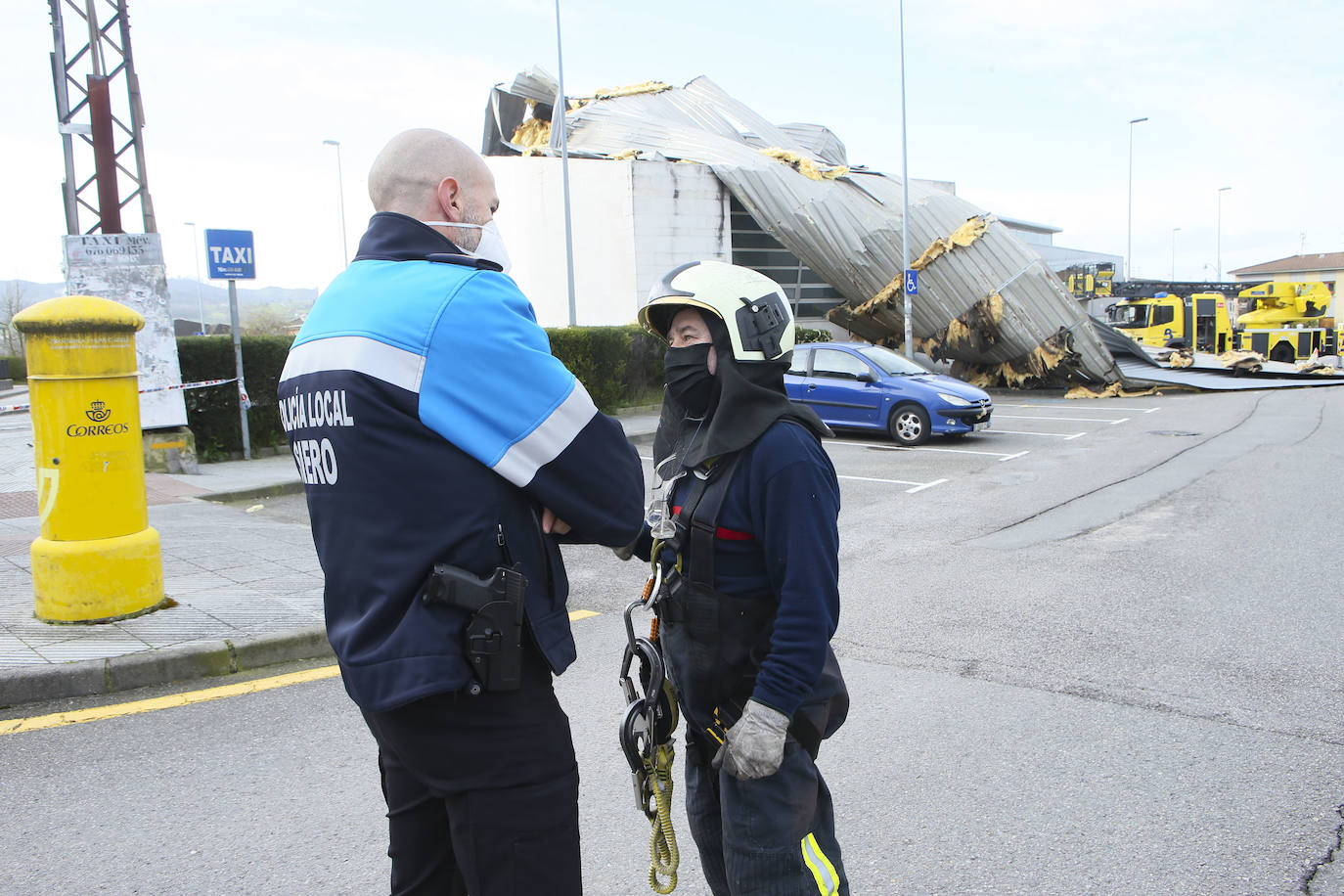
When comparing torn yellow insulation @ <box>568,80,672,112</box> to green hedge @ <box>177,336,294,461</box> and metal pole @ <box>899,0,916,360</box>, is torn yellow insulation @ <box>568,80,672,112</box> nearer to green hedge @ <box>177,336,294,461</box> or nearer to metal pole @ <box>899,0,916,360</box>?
metal pole @ <box>899,0,916,360</box>

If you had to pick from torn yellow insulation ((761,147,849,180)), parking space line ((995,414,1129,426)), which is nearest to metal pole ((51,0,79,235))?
parking space line ((995,414,1129,426))

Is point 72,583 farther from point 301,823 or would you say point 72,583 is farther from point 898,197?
point 898,197

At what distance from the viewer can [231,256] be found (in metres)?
11.7

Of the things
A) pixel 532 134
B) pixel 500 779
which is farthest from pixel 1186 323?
pixel 500 779

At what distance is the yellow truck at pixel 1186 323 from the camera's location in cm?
3228

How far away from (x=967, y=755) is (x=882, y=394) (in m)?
10.7

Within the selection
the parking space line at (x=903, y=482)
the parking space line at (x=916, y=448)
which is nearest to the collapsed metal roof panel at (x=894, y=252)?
the parking space line at (x=916, y=448)

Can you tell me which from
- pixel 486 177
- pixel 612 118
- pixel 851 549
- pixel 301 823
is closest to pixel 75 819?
pixel 301 823

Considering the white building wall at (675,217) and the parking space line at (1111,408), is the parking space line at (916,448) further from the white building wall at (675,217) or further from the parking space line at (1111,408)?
the white building wall at (675,217)

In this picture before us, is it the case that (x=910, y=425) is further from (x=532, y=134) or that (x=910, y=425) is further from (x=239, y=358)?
(x=532, y=134)

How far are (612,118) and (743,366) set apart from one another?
83.5 feet

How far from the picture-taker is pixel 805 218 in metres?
21.6

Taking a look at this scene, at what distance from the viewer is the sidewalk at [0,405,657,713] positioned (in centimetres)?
446

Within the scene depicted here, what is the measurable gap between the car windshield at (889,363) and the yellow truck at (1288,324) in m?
22.0
